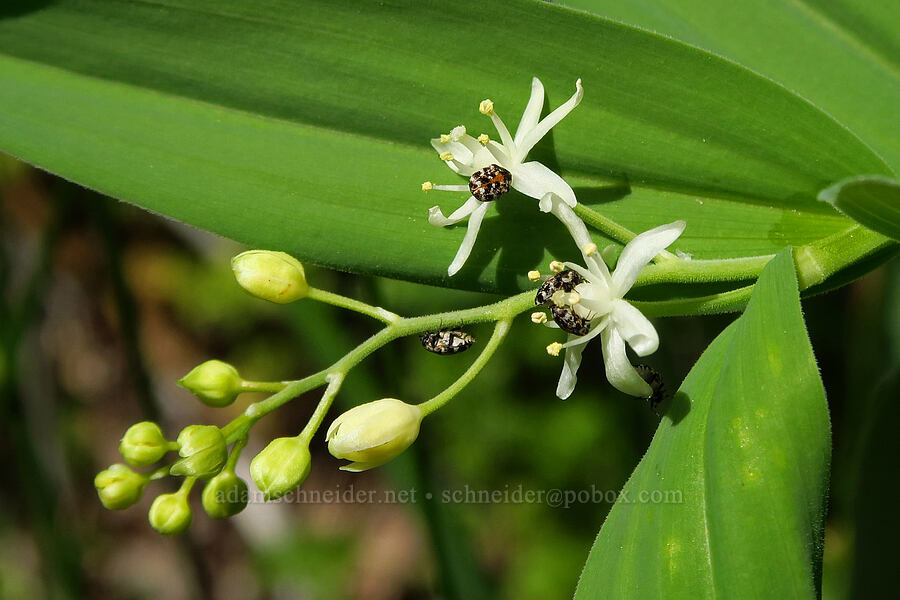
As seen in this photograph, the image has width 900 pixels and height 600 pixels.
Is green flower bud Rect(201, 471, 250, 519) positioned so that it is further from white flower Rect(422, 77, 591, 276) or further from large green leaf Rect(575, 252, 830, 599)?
large green leaf Rect(575, 252, 830, 599)


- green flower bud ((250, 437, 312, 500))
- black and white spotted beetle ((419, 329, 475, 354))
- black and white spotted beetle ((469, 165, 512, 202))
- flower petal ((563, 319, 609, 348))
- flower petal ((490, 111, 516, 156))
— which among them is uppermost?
flower petal ((490, 111, 516, 156))

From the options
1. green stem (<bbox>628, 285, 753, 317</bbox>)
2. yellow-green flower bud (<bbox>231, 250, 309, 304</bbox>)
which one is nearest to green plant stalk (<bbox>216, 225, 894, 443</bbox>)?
green stem (<bbox>628, 285, 753, 317</bbox>)

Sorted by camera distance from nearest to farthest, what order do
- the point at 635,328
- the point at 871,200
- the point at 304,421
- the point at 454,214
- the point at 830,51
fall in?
the point at 871,200 < the point at 635,328 < the point at 454,214 < the point at 830,51 < the point at 304,421

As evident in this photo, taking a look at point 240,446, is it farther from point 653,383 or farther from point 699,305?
point 699,305

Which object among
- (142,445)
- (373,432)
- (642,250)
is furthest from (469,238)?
(142,445)

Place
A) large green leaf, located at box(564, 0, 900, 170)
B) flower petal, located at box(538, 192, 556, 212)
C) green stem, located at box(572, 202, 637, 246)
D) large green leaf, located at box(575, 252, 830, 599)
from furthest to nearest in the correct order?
large green leaf, located at box(564, 0, 900, 170), green stem, located at box(572, 202, 637, 246), flower petal, located at box(538, 192, 556, 212), large green leaf, located at box(575, 252, 830, 599)

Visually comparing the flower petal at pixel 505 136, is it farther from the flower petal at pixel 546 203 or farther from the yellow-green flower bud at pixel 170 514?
the yellow-green flower bud at pixel 170 514

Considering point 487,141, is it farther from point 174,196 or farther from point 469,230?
point 174,196
